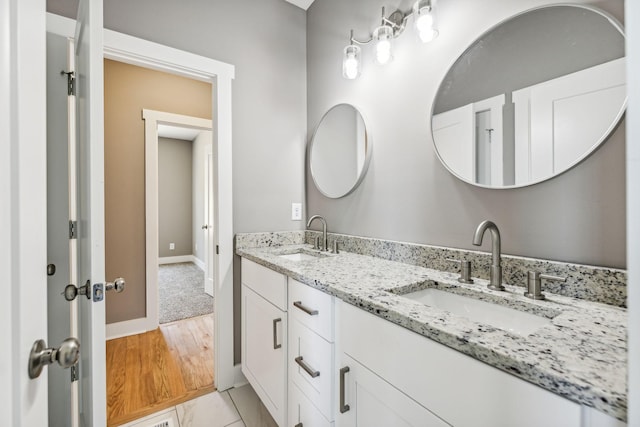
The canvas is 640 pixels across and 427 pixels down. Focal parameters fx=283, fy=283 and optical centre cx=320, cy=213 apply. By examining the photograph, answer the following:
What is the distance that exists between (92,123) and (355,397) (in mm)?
1210

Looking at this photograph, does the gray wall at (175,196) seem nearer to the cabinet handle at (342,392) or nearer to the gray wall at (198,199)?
the gray wall at (198,199)

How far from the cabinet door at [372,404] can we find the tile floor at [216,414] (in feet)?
2.75

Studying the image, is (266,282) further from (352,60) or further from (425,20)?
(425,20)

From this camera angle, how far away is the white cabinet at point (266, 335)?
132 centimetres

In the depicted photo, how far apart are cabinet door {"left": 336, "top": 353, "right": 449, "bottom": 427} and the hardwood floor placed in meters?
1.28

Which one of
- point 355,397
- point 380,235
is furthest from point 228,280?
point 355,397

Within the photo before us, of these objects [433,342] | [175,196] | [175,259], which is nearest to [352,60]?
[433,342]

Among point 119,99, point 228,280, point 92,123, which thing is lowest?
point 228,280

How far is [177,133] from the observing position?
5.29 meters

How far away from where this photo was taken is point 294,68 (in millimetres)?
2154

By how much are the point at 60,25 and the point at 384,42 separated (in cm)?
158

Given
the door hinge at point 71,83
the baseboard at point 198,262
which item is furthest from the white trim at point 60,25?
the baseboard at point 198,262
